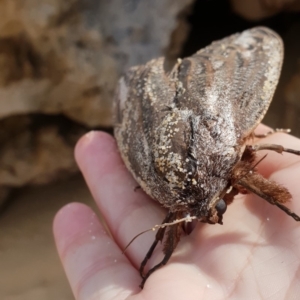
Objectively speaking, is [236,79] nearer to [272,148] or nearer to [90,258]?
[272,148]

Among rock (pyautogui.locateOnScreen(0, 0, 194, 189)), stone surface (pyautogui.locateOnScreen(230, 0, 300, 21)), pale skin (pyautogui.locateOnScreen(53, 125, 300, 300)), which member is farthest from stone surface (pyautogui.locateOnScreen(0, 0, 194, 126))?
pale skin (pyautogui.locateOnScreen(53, 125, 300, 300))

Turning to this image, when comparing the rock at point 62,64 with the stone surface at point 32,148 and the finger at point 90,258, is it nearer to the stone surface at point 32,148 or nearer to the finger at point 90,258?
the stone surface at point 32,148

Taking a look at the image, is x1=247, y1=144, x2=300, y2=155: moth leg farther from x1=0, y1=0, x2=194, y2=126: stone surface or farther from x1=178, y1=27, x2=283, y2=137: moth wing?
x1=0, y1=0, x2=194, y2=126: stone surface

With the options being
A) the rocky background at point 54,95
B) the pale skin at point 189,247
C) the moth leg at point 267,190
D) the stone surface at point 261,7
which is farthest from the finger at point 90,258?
the stone surface at point 261,7

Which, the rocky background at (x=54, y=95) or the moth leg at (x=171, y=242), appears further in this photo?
the rocky background at (x=54, y=95)

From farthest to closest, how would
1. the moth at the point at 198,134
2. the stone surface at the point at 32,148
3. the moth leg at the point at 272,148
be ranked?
the stone surface at the point at 32,148 < the moth leg at the point at 272,148 < the moth at the point at 198,134

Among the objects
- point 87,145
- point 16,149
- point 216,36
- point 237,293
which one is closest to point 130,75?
point 87,145

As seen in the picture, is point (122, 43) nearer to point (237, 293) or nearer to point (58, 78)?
point (58, 78)

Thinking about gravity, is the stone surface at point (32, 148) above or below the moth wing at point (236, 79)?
below

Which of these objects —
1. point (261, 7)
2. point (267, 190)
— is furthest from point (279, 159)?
point (261, 7)
